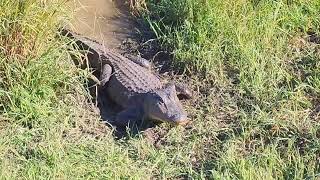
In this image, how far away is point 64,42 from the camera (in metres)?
5.64

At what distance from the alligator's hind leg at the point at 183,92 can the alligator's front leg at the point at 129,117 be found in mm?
361

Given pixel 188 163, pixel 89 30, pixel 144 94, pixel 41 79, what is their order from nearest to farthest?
pixel 188 163 < pixel 41 79 < pixel 144 94 < pixel 89 30

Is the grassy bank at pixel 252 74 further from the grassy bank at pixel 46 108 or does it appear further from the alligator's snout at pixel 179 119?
the grassy bank at pixel 46 108

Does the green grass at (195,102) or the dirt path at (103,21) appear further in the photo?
the dirt path at (103,21)

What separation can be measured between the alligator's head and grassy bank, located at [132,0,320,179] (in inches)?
7.3

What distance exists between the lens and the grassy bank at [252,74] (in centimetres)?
503

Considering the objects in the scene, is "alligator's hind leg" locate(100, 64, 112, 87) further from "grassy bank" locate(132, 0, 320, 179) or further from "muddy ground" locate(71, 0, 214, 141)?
"grassy bank" locate(132, 0, 320, 179)

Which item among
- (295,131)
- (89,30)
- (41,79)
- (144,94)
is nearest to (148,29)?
(89,30)

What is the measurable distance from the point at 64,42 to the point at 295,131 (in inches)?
76.9

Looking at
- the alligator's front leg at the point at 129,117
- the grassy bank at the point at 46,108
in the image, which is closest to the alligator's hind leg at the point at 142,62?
the alligator's front leg at the point at 129,117

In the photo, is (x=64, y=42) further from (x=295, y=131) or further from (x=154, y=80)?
(x=295, y=131)

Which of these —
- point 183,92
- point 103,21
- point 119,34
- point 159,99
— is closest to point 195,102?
point 183,92

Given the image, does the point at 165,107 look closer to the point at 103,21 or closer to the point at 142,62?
the point at 142,62

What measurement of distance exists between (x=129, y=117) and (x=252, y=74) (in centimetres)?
111
